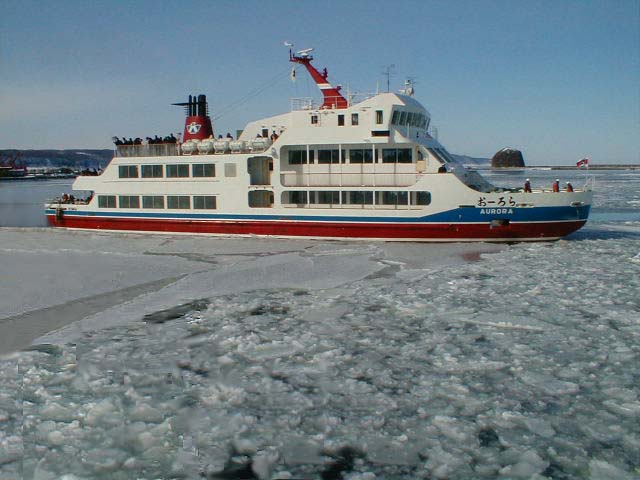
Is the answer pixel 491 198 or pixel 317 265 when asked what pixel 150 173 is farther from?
pixel 491 198

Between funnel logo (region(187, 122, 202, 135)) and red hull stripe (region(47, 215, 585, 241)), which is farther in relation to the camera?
funnel logo (region(187, 122, 202, 135))

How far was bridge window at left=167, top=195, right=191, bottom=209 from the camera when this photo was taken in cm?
2258

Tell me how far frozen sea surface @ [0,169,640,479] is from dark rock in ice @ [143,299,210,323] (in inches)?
1.6

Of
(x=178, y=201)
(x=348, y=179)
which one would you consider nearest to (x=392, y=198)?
(x=348, y=179)

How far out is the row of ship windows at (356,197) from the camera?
1905cm

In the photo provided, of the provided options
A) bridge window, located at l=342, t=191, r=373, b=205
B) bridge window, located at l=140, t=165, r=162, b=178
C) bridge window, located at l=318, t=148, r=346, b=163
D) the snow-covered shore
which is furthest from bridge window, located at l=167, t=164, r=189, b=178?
the snow-covered shore

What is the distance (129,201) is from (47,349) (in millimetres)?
16738

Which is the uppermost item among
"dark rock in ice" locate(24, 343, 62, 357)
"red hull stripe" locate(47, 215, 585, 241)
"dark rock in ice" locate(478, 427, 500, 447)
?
"red hull stripe" locate(47, 215, 585, 241)

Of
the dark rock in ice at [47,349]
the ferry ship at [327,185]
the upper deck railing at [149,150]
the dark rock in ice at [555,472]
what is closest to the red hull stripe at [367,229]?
the ferry ship at [327,185]

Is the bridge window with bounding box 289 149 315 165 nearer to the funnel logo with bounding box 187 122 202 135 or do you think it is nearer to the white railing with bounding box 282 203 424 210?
the white railing with bounding box 282 203 424 210

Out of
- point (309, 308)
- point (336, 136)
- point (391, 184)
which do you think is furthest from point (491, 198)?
point (309, 308)

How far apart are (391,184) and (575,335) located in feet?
39.0

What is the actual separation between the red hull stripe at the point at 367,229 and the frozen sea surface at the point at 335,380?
17.8 ft

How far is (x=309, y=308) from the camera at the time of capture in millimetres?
10328
